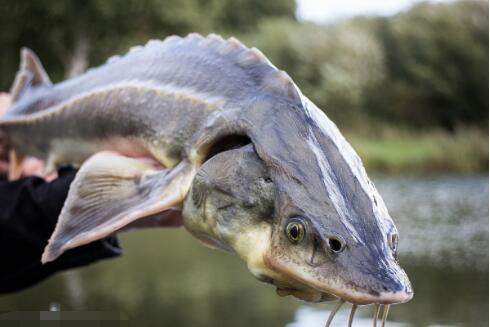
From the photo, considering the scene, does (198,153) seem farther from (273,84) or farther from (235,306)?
(235,306)

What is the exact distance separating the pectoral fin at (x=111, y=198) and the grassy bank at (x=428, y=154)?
9.08m

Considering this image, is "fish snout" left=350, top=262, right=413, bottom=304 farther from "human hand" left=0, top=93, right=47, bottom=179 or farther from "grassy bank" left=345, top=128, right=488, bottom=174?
"grassy bank" left=345, top=128, right=488, bottom=174

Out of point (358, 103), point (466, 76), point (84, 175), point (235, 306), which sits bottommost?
point (358, 103)

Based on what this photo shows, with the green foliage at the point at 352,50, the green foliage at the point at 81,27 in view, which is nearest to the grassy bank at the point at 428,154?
the green foliage at the point at 352,50

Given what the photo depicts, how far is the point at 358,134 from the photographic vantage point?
12695 millimetres

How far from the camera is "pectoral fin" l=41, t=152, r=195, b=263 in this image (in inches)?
47.8

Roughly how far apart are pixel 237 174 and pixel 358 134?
11.7m

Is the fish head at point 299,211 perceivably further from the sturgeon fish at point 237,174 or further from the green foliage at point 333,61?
the green foliage at point 333,61

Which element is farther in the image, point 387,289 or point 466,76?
point 466,76

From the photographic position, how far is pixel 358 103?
49.6 feet

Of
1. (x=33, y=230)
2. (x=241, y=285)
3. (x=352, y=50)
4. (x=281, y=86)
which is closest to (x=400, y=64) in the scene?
(x=352, y=50)

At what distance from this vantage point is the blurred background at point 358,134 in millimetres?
5203

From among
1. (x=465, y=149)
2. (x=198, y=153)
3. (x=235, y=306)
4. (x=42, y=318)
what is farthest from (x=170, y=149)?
(x=465, y=149)

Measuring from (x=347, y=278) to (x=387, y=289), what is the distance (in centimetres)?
5
